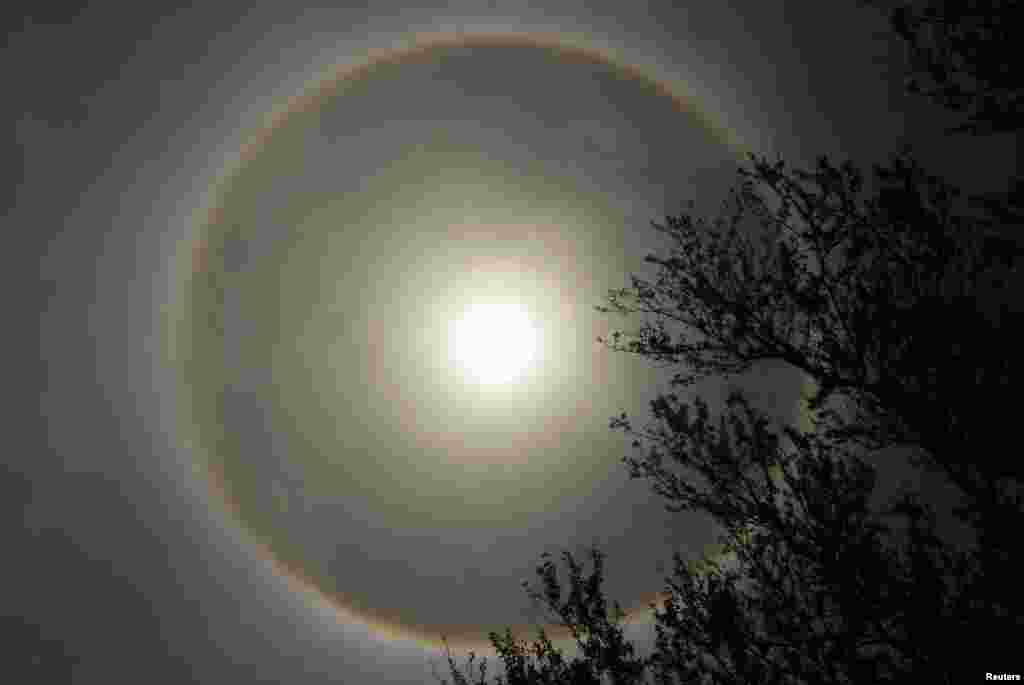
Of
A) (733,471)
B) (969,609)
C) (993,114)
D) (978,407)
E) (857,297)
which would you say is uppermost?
(993,114)

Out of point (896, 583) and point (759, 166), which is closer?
point (896, 583)

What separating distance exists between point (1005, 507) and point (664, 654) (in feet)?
14.3

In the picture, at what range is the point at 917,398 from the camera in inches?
277

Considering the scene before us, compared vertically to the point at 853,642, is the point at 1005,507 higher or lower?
higher

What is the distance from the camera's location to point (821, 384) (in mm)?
7457

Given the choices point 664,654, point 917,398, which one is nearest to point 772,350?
point 917,398

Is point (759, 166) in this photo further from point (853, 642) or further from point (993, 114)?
point (853, 642)

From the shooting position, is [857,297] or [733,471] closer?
[857,297]

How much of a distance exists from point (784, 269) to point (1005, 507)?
12.3 feet

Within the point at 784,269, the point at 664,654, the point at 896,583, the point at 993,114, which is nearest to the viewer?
the point at 993,114

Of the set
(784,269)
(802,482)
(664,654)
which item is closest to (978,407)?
(802,482)

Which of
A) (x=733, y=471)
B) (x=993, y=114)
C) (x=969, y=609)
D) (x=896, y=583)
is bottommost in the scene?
(x=969, y=609)

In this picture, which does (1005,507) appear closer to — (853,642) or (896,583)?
(896,583)

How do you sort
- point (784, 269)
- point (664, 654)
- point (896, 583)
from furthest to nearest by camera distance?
point (784, 269)
point (664, 654)
point (896, 583)
